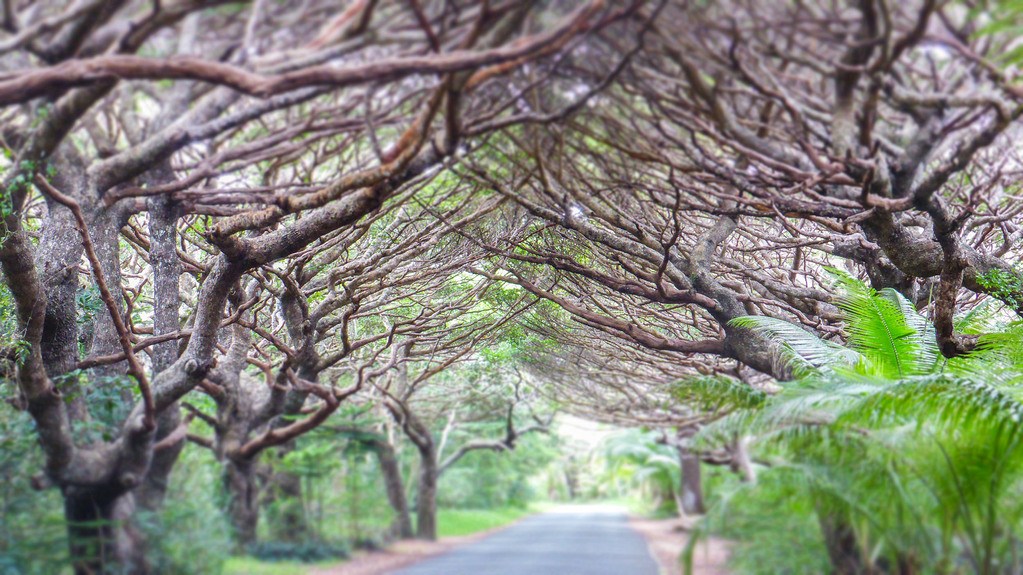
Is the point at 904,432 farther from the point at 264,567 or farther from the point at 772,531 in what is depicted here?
the point at 264,567

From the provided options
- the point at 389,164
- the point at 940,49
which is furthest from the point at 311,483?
the point at 940,49

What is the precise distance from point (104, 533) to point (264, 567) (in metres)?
5.40

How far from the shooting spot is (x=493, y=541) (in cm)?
1969

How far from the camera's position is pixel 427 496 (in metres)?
18.4

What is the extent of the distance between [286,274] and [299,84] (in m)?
3.79

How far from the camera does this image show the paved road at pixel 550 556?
12555 millimetres

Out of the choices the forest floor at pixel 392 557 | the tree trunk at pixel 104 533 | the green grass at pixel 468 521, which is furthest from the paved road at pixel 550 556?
the tree trunk at pixel 104 533

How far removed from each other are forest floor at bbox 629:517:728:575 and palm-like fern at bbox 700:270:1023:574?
1505mm

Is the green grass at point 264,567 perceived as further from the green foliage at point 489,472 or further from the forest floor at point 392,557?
the green foliage at point 489,472

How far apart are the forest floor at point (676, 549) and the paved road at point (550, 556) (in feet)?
0.99

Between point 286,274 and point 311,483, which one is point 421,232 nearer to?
point 286,274

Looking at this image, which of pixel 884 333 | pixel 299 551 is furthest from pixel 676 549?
pixel 884 333

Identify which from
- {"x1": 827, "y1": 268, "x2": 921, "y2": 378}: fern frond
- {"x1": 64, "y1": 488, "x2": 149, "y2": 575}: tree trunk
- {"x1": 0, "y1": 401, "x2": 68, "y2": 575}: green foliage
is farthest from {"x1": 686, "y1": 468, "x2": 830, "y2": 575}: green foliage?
{"x1": 0, "y1": 401, "x2": 68, "y2": 575}: green foliage

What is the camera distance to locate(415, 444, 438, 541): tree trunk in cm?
1817
